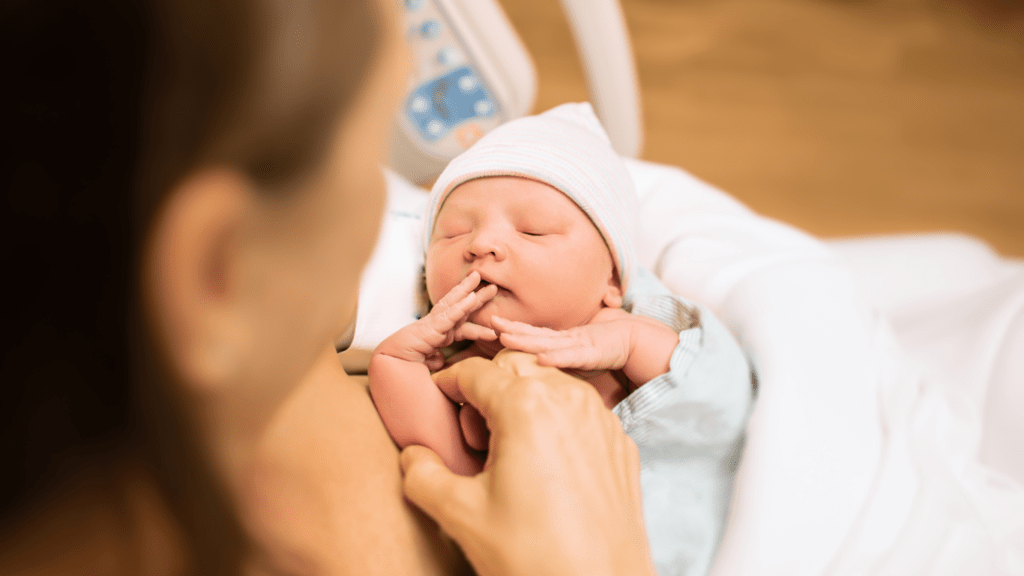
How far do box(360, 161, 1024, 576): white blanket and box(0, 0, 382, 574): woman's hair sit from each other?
1.13 feet

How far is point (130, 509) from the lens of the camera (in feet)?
0.85

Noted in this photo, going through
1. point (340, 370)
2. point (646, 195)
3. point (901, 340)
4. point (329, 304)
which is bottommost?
point (901, 340)

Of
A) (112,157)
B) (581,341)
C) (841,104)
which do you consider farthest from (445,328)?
(841,104)

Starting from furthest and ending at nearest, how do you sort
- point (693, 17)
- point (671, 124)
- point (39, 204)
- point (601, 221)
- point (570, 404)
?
point (693, 17) < point (671, 124) < point (601, 221) < point (570, 404) < point (39, 204)

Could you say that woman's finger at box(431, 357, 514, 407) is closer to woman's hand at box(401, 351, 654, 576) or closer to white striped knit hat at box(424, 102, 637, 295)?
woman's hand at box(401, 351, 654, 576)

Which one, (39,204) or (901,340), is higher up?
(39,204)

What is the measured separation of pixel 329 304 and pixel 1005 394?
97cm

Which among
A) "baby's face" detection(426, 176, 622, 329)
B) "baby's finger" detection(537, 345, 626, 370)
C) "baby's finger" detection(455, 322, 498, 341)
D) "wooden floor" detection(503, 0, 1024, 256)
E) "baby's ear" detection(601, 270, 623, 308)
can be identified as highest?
"baby's face" detection(426, 176, 622, 329)

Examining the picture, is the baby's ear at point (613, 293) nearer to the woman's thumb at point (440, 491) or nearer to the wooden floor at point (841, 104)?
the woman's thumb at point (440, 491)

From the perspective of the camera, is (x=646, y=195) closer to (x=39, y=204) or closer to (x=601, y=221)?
(x=601, y=221)

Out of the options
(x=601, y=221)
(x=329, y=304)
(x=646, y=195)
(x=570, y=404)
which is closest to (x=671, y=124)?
(x=646, y=195)

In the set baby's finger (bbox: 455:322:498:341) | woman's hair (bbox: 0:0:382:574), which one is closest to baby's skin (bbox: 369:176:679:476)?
baby's finger (bbox: 455:322:498:341)

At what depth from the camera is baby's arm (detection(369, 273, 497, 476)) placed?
1.77 ft

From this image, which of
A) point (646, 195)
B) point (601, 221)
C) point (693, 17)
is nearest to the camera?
point (601, 221)
